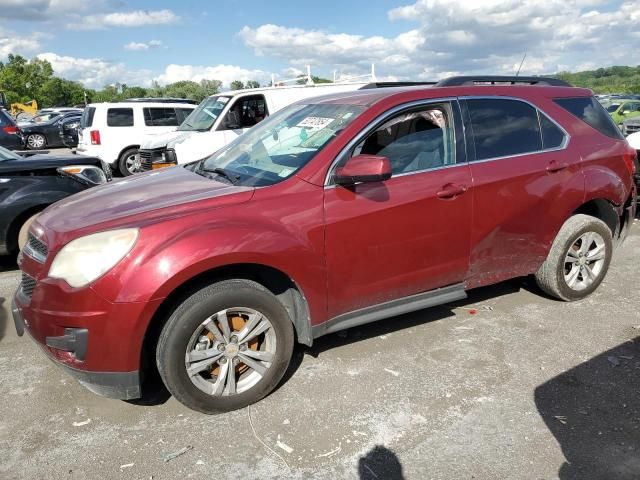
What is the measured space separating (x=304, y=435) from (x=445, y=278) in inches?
59.4

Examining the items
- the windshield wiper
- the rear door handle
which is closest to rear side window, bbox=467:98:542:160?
the rear door handle

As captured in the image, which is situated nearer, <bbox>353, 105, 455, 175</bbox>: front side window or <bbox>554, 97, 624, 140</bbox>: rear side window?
<bbox>353, 105, 455, 175</bbox>: front side window

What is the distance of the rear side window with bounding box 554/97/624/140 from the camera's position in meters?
4.29

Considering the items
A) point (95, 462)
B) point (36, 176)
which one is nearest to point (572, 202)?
point (95, 462)

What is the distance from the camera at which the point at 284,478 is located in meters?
2.49

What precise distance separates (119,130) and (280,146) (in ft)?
34.0

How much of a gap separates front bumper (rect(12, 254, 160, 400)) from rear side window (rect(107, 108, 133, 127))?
10881 millimetres

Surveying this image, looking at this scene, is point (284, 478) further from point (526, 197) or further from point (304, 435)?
point (526, 197)

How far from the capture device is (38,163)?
5.59m

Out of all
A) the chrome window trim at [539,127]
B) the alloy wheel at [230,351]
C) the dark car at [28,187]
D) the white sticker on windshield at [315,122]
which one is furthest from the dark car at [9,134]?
the chrome window trim at [539,127]

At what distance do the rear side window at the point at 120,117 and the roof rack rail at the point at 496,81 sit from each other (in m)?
10.7

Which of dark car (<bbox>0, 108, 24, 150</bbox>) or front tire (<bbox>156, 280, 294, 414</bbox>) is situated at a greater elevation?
dark car (<bbox>0, 108, 24, 150</bbox>)

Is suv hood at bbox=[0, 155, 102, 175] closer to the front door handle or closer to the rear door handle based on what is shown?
the front door handle

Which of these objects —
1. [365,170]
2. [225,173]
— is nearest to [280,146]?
[225,173]
